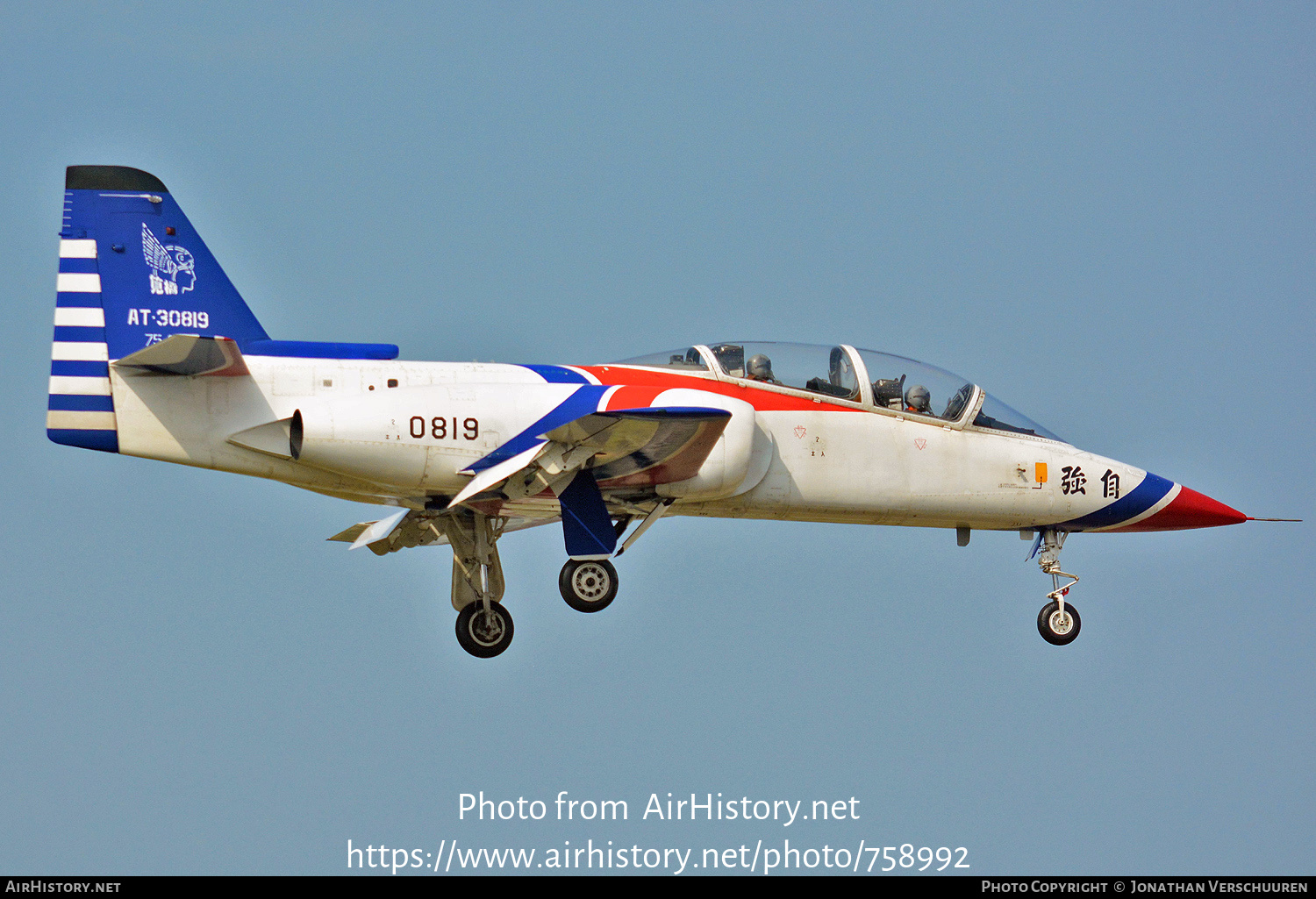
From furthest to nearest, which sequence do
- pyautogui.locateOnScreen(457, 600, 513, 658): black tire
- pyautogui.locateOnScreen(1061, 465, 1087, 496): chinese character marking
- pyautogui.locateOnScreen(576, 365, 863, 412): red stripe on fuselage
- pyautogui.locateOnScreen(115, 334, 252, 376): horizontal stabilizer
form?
pyautogui.locateOnScreen(1061, 465, 1087, 496): chinese character marking < pyautogui.locateOnScreen(457, 600, 513, 658): black tire < pyautogui.locateOnScreen(576, 365, 863, 412): red stripe on fuselage < pyautogui.locateOnScreen(115, 334, 252, 376): horizontal stabilizer

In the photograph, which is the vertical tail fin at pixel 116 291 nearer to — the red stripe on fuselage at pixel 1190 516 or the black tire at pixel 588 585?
the black tire at pixel 588 585

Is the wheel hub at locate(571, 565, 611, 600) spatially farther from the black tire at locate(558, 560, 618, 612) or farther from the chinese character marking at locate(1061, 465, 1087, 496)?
the chinese character marking at locate(1061, 465, 1087, 496)

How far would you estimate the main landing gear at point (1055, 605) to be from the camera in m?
21.8

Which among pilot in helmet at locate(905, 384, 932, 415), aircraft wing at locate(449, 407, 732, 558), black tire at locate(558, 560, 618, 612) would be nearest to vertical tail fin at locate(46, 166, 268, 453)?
aircraft wing at locate(449, 407, 732, 558)

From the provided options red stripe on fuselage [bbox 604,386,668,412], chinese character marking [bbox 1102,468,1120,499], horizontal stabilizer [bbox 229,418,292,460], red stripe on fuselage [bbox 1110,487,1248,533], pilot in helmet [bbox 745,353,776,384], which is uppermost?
pilot in helmet [bbox 745,353,776,384]

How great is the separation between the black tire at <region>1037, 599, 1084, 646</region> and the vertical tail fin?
34.3 ft

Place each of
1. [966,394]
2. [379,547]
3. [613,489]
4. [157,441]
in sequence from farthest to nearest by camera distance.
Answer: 1. [379,547]
2. [966,394]
3. [613,489]
4. [157,441]

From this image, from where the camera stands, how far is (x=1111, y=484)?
2150cm

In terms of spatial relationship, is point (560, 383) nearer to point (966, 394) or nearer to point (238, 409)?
point (238, 409)

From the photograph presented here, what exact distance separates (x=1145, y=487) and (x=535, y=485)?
26.8ft

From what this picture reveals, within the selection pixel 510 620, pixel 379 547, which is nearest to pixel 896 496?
pixel 510 620

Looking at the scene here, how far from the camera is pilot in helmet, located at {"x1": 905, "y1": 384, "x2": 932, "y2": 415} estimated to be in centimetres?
2058

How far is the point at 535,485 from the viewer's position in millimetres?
18875

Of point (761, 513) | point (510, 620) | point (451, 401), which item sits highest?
point (451, 401)
